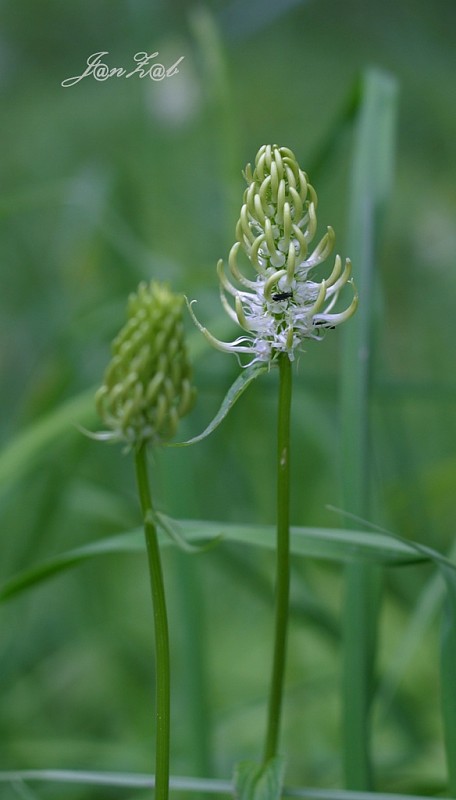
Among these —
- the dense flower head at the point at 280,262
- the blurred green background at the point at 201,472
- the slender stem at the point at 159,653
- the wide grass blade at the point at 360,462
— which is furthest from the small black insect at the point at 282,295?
the blurred green background at the point at 201,472

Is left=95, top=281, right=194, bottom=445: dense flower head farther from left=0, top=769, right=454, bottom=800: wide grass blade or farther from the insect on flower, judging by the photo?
left=0, top=769, right=454, bottom=800: wide grass blade

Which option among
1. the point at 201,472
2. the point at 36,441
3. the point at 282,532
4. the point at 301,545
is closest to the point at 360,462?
the point at 301,545

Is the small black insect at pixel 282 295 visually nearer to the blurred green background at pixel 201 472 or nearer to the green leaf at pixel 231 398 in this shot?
the green leaf at pixel 231 398

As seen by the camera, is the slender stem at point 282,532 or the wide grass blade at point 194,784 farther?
the wide grass blade at point 194,784

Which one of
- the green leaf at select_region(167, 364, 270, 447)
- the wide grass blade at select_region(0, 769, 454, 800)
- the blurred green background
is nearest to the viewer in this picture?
the green leaf at select_region(167, 364, 270, 447)

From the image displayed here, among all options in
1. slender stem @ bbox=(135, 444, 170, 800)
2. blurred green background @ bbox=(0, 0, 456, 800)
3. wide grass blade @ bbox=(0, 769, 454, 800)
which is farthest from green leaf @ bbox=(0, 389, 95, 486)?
slender stem @ bbox=(135, 444, 170, 800)

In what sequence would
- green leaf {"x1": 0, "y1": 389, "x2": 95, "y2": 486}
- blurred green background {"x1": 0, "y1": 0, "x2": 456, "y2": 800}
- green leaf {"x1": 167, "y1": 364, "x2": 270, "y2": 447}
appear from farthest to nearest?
1. blurred green background {"x1": 0, "y1": 0, "x2": 456, "y2": 800}
2. green leaf {"x1": 0, "y1": 389, "x2": 95, "y2": 486}
3. green leaf {"x1": 167, "y1": 364, "x2": 270, "y2": 447}
